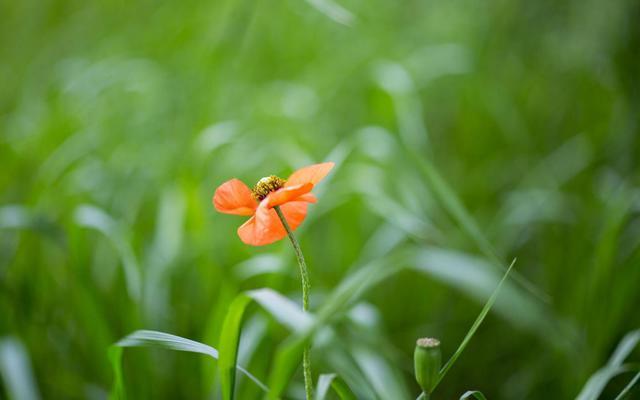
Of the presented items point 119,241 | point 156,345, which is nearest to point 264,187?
point 156,345

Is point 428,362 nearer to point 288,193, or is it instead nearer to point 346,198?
point 288,193

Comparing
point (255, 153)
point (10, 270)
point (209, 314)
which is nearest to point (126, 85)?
point (255, 153)

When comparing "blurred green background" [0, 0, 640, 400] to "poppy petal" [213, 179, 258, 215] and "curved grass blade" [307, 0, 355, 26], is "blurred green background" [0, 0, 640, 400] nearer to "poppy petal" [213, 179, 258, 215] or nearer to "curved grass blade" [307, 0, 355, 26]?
"curved grass blade" [307, 0, 355, 26]

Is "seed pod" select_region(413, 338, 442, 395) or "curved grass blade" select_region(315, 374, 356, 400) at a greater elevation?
"seed pod" select_region(413, 338, 442, 395)

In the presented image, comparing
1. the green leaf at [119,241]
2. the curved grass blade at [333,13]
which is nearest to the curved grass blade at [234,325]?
the curved grass blade at [333,13]

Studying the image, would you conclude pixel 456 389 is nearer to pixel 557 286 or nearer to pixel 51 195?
pixel 557 286

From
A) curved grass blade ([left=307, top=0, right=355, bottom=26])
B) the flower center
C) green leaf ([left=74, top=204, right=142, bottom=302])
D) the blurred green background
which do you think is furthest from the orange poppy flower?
green leaf ([left=74, top=204, right=142, bottom=302])

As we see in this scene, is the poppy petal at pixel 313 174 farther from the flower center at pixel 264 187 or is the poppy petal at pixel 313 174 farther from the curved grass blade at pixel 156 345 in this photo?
the curved grass blade at pixel 156 345
